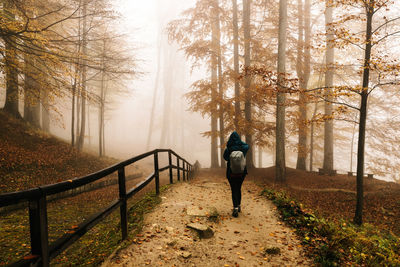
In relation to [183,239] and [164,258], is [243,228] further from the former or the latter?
[164,258]

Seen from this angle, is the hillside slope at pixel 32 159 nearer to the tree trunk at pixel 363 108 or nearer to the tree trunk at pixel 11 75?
the tree trunk at pixel 11 75

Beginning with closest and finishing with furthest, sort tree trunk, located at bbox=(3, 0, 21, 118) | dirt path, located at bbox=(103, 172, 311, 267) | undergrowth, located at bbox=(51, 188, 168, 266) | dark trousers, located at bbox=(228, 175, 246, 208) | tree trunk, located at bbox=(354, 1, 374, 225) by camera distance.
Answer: dirt path, located at bbox=(103, 172, 311, 267), undergrowth, located at bbox=(51, 188, 168, 266), dark trousers, located at bbox=(228, 175, 246, 208), tree trunk, located at bbox=(354, 1, 374, 225), tree trunk, located at bbox=(3, 0, 21, 118)

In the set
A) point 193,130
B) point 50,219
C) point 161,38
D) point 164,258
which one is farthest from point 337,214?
point 193,130

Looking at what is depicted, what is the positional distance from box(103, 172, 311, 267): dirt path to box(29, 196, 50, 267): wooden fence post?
1182 mm

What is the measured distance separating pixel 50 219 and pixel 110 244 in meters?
3.34

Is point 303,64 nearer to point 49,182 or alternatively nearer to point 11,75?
point 49,182

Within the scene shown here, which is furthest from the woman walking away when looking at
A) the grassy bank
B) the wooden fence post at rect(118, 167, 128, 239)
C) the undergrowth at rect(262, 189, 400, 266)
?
the wooden fence post at rect(118, 167, 128, 239)

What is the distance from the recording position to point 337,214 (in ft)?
24.0

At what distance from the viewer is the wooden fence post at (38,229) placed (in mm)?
1801

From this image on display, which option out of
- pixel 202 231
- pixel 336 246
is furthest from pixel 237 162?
pixel 336 246

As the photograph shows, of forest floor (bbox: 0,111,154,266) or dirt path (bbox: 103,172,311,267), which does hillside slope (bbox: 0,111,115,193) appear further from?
dirt path (bbox: 103,172,311,267)

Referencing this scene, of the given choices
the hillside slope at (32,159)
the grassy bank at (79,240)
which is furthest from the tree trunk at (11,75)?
the grassy bank at (79,240)

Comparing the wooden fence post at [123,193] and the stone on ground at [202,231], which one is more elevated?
the wooden fence post at [123,193]

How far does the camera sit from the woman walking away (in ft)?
16.7
